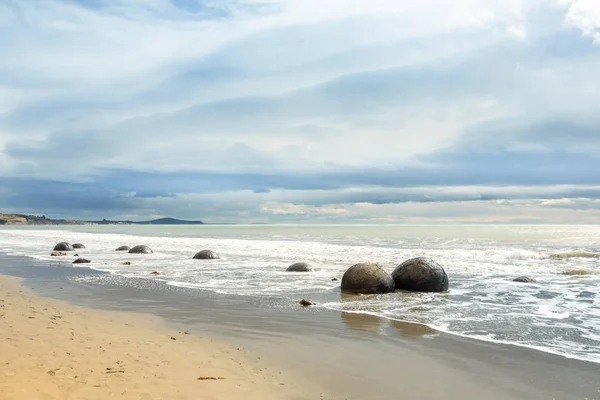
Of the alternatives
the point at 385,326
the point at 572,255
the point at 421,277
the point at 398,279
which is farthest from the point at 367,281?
the point at 572,255

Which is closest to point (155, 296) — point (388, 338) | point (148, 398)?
point (388, 338)

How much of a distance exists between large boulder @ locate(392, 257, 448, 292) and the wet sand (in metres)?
4.20

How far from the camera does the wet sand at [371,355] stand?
5.86 metres

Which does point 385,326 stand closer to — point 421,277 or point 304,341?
point 304,341

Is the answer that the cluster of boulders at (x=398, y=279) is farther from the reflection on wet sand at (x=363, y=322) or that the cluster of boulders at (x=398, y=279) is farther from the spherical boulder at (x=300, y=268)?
the spherical boulder at (x=300, y=268)

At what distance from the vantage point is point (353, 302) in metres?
12.2

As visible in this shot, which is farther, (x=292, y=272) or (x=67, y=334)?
(x=292, y=272)

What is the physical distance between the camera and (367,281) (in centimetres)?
1396

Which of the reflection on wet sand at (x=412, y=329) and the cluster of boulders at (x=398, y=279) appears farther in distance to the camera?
the cluster of boulders at (x=398, y=279)

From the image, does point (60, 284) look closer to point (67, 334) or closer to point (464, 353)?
point (67, 334)

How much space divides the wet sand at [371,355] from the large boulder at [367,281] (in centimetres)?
268

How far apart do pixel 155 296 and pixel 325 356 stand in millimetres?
7291

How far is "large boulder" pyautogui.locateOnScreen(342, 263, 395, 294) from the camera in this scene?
13.9 m

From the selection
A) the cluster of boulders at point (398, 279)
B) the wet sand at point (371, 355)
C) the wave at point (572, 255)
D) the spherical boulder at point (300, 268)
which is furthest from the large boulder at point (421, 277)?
the wave at point (572, 255)
